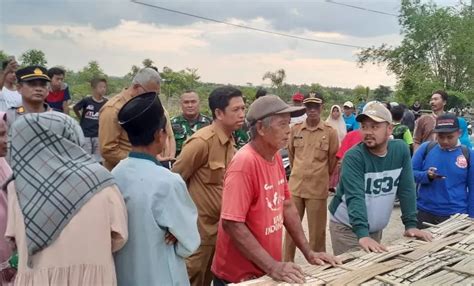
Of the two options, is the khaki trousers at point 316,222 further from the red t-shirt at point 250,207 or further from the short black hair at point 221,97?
the red t-shirt at point 250,207

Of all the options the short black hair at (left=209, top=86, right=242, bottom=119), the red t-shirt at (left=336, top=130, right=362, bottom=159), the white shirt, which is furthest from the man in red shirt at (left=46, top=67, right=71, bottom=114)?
the short black hair at (left=209, top=86, right=242, bottom=119)

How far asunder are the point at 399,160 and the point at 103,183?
6.73 ft

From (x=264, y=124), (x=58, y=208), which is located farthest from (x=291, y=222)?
(x=58, y=208)

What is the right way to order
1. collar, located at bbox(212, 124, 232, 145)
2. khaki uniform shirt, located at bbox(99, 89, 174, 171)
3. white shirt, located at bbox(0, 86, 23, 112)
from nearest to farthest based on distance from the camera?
1. collar, located at bbox(212, 124, 232, 145)
2. khaki uniform shirt, located at bbox(99, 89, 174, 171)
3. white shirt, located at bbox(0, 86, 23, 112)

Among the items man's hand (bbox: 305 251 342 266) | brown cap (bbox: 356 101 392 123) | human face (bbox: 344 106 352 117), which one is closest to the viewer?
man's hand (bbox: 305 251 342 266)

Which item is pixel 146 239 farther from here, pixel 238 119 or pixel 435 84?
pixel 435 84

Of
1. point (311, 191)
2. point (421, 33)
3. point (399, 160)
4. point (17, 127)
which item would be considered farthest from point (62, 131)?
point (421, 33)

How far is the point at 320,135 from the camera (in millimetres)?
4824

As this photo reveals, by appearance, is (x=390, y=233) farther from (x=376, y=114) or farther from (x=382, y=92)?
(x=382, y=92)

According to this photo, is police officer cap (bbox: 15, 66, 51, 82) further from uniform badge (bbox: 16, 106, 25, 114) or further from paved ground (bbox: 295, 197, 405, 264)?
paved ground (bbox: 295, 197, 405, 264)

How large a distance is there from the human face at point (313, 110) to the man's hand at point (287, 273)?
2.99 meters

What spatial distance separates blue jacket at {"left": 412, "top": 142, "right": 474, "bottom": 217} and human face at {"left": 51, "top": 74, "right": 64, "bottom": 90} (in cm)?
547

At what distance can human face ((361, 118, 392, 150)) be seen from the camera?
2918 millimetres

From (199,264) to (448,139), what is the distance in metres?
2.32
